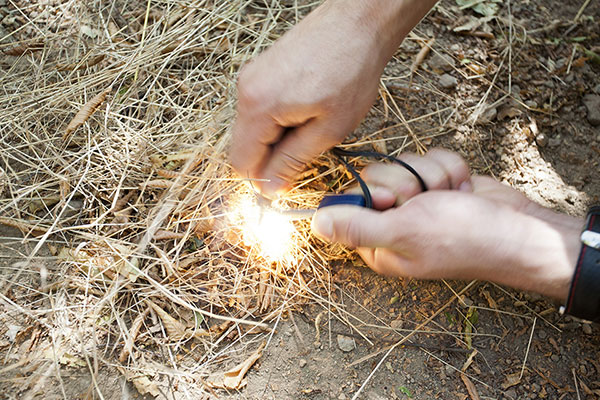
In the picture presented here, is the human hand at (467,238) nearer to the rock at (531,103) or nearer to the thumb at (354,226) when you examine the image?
the thumb at (354,226)

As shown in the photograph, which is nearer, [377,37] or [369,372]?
[377,37]

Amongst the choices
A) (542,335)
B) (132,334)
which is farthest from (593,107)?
(132,334)

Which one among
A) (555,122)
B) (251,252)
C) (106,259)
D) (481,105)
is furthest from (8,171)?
(555,122)

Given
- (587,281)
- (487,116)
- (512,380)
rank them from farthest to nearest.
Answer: (487,116) → (512,380) → (587,281)

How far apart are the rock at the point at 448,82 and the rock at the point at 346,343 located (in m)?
1.00

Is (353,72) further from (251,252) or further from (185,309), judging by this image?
(185,309)

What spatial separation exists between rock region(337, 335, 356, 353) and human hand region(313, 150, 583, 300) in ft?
1.09

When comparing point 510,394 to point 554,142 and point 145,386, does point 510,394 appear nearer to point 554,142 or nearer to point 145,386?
point 554,142

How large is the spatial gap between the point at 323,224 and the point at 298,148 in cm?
21

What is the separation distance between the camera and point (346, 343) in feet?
4.77

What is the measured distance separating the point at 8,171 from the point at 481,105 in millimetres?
1706

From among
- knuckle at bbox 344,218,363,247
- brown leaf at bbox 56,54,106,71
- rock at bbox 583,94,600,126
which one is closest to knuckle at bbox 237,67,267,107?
knuckle at bbox 344,218,363,247

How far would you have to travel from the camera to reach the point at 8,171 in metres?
1.65

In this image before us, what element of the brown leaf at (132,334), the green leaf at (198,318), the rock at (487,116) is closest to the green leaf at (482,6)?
the rock at (487,116)
